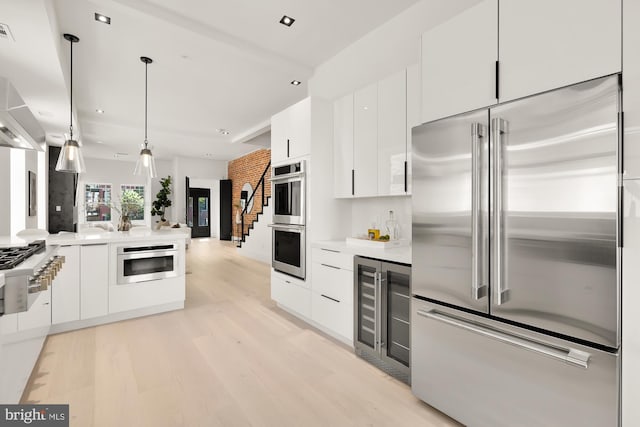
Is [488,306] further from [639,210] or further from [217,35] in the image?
[217,35]

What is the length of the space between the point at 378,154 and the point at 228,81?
2.53 meters

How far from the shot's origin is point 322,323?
3.11 metres

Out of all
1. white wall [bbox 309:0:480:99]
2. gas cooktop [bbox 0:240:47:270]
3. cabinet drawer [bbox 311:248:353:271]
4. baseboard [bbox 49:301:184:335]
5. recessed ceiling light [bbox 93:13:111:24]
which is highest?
recessed ceiling light [bbox 93:13:111:24]

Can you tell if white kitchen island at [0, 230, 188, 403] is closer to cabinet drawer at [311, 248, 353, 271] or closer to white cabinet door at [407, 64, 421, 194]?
cabinet drawer at [311, 248, 353, 271]

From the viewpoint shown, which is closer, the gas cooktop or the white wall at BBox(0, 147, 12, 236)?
the gas cooktop

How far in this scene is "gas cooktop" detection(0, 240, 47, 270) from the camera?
1.47 m

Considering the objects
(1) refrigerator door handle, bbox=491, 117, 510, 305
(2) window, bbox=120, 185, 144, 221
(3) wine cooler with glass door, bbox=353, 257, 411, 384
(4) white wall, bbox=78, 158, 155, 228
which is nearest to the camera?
(1) refrigerator door handle, bbox=491, 117, 510, 305

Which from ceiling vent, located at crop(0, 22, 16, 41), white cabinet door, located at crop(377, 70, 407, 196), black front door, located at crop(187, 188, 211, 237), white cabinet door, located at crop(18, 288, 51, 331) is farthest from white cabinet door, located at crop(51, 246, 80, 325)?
black front door, located at crop(187, 188, 211, 237)

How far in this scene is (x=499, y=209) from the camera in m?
1.58

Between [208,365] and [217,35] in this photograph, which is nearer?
[208,365]

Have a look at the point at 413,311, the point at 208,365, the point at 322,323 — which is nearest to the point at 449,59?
the point at 413,311

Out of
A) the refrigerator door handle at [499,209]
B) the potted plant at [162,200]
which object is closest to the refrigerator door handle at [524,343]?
the refrigerator door handle at [499,209]

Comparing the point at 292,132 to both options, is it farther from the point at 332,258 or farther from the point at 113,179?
the point at 113,179

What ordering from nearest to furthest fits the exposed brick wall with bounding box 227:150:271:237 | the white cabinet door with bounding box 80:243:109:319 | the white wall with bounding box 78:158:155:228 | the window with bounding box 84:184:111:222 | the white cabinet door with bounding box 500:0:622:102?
1. the white cabinet door with bounding box 500:0:622:102
2. the white cabinet door with bounding box 80:243:109:319
3. the exposed brick wall with bounding box 227:150:271:237
4. the white wall with bounding box 78:158:155:228
5. the window with bounding box 84:184:111:222
